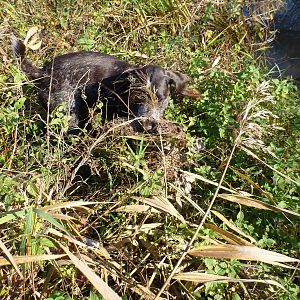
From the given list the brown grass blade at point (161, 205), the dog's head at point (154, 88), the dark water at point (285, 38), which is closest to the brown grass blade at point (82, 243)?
the brown grass blade at point (161, 205)

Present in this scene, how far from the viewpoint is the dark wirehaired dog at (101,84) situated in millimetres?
4039

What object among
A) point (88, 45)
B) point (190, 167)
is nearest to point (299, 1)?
point (88, 45)

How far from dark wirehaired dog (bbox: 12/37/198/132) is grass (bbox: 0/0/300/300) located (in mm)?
193

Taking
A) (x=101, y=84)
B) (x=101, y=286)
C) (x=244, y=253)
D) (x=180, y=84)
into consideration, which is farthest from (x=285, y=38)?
(x=101, y=286)

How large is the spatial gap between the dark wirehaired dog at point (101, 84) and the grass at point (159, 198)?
0.19 meters

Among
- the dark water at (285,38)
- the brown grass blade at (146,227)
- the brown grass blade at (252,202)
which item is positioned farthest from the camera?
the dark water at (285,38)

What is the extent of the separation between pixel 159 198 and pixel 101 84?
168 cm

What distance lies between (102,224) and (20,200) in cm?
71

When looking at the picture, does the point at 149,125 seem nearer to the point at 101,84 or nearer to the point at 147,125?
the point at 147,125

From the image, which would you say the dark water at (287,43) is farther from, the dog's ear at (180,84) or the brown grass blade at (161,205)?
the brown grass blade at (161,205)

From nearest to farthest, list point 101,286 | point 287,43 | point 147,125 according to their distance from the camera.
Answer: point 101,286 → point 147,125 → point 287,43

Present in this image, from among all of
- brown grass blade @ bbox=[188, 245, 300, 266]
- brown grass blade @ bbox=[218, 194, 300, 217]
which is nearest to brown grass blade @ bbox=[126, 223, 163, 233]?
brown grass blade @ bbox=[218, 194, 300, 217]

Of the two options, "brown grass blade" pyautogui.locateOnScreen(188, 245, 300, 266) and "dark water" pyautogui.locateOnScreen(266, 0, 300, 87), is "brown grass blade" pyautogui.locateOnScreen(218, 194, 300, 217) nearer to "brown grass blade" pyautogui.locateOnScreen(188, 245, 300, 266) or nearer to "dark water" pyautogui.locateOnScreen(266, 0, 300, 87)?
"brown grass blade" pyautogui.locateOnScreen(188, 245, 300, 266)

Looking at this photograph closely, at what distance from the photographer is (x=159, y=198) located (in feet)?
9.82
